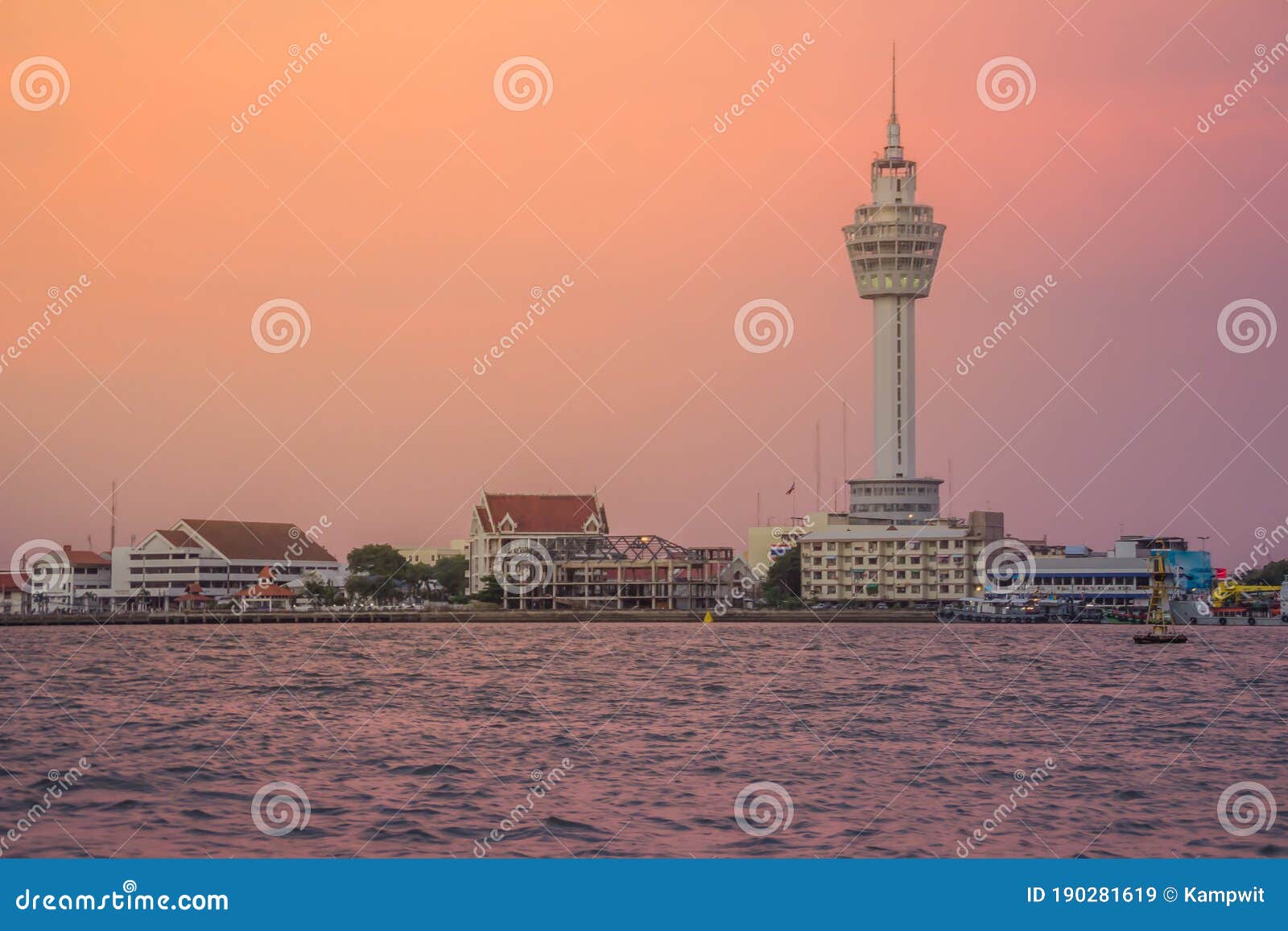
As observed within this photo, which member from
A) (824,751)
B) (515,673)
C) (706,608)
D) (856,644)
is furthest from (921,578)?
(824,751)

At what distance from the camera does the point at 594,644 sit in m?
87.2

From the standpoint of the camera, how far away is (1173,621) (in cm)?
13088

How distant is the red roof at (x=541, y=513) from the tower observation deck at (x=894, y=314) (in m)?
31.4

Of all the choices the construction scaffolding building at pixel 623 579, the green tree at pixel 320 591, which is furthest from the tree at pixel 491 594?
the green tree at pixel 320 591

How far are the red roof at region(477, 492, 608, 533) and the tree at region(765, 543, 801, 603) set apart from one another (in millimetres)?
19339

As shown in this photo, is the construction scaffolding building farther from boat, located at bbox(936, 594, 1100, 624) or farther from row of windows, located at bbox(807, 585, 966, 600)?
boat, located at bbox(936, 594, 1100, 624)

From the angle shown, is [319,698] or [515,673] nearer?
[319,698]

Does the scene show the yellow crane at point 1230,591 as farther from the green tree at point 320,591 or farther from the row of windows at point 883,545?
the green tree at point 320,591

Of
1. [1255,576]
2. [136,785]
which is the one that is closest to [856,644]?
[136,785]

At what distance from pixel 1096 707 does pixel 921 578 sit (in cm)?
11308

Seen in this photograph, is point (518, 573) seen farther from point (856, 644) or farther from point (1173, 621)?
point (856, 644)

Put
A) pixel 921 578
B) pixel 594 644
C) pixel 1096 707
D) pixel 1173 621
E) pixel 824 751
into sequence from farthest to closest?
pixel 921 578 → pixel 1173 621 → pixel 594 644 → pixel 1096 707 → pixel 824 751

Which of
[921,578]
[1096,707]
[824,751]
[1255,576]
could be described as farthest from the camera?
[1255,576]

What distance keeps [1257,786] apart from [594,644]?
62857 millimetres
